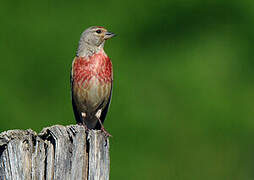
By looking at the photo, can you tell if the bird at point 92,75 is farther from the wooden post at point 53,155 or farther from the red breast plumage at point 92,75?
the wooden post at point 53,155

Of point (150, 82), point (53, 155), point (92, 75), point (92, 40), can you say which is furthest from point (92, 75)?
point (150, 82)

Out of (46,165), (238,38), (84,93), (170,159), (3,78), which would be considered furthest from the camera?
(238,38)

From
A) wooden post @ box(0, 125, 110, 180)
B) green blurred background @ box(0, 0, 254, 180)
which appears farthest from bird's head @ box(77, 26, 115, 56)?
green blurred background @ box(0, 0, 254, 180)

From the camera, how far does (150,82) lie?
11.8 meters

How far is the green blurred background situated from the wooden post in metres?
5.87

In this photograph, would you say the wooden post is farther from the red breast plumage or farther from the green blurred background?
the green blurred background

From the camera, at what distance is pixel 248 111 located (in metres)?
11.9

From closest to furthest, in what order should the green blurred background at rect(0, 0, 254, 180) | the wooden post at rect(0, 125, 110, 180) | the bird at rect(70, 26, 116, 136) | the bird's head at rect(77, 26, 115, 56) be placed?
the wooden post at rect(0, 125, 110, 180) < the bird at rect(70, 26, 116, 136) < the bird's head at rect(77, 26, 115, 56) < the green blurred background at rect(0, 0, 254, 180)

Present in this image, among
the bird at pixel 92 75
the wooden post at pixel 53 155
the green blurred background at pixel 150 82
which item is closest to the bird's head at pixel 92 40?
the bird at pixel 92 75

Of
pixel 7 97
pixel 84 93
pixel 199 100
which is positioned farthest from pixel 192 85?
pixel 84 93

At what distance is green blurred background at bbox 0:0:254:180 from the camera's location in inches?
426

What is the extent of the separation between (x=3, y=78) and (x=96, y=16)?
220 cm

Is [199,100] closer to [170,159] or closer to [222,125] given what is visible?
[222,125]

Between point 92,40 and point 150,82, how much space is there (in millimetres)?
4477
